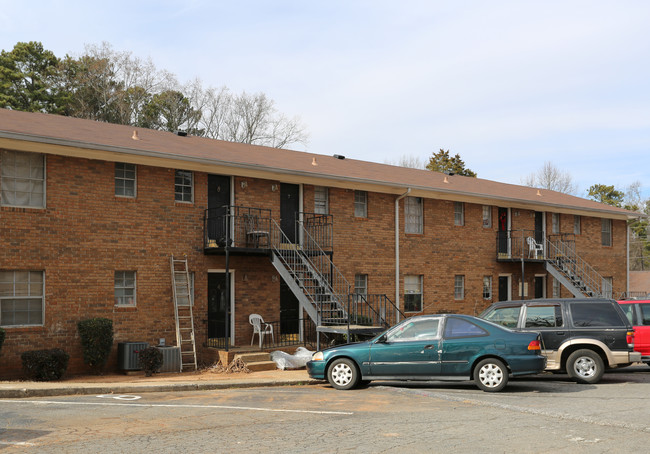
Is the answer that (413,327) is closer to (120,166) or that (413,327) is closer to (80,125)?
(120,166)

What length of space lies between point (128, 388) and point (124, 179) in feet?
19.9

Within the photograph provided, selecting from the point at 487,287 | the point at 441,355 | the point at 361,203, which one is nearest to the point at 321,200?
the point at 361,203

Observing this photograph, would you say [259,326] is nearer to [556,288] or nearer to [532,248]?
[532,248]

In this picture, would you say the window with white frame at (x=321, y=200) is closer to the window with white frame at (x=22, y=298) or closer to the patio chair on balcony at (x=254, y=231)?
the patio chair on balcony at (x=254, y=231)

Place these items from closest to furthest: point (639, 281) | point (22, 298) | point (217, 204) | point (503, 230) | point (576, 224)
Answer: point (22, 298) < point (217, 204) < point (503, 230) < point (576, 224) < point (639, 281)

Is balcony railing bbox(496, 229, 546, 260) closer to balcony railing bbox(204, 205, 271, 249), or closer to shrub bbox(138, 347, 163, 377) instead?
balcony railing bbox(204, 205, 271, 249)

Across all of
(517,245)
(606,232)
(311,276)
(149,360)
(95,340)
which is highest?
(606,232)

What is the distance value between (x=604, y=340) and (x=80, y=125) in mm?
14757

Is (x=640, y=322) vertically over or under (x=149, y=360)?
over

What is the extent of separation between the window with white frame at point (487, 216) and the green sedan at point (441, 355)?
14.3 meters

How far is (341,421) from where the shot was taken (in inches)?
361

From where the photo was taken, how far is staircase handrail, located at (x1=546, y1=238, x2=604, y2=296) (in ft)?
92.0

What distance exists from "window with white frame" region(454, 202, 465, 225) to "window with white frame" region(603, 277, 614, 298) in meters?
7.82

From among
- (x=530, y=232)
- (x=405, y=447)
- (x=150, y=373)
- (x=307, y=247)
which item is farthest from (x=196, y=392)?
(x=530, y=232)
